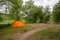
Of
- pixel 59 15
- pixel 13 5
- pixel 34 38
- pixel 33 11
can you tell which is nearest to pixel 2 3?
pixel 13 5

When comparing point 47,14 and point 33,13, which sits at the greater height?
point 33,13

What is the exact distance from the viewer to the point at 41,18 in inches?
1849

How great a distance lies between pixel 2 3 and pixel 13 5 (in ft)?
6.96

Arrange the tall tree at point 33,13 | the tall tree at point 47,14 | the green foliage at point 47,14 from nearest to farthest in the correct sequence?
the tall tree at point 33,13 < the green foliage at point 47,14 < the tall tree at point 47,14

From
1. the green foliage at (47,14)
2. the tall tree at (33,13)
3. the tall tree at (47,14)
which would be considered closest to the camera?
the tall tree at (33,13)

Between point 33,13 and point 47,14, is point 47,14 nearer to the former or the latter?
point 47,14

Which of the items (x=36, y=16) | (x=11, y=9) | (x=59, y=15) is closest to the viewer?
(x=11, y=9)

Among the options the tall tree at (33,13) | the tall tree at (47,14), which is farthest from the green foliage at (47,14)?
the tall tree at (33,13)

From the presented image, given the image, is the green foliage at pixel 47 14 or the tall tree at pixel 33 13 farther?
the green foliage at pixel 47 14

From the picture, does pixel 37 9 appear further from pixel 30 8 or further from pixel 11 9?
pixel 11 9

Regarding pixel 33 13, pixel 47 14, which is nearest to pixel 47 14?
pixel 47 14

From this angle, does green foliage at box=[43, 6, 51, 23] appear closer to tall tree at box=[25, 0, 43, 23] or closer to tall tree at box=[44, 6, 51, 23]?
tall tree at box=[44, 6, 51, 23]

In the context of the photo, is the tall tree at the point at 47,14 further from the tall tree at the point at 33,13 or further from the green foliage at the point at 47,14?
the tall tree at the point at 33,13

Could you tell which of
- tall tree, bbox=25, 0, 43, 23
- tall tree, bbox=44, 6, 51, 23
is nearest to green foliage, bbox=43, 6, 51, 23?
tall tree, bbox=44, 6, 51, 23
